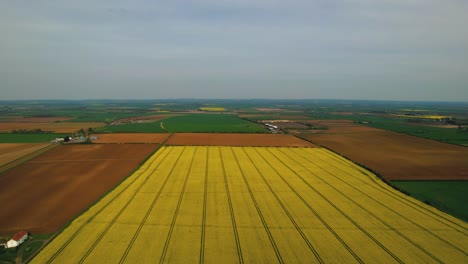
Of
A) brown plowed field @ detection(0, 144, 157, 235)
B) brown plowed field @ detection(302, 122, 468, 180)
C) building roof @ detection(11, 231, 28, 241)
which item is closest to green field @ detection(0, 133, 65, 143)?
brown plowed field @ detection(0, 144, 157, 235)

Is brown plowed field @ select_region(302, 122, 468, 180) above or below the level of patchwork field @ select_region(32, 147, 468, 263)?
above

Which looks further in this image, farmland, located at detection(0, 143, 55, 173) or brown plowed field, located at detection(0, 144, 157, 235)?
farmland, located at detection(0, 143, 55, 173)

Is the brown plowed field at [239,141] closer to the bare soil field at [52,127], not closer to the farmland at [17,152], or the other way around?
the farmland at [17,152]

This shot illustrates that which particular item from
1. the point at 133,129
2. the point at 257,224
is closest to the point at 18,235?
the point at 257,224

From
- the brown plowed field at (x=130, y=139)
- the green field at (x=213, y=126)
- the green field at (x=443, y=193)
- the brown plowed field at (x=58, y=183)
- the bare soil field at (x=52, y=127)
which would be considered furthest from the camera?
the green field at (x=213, y=126)

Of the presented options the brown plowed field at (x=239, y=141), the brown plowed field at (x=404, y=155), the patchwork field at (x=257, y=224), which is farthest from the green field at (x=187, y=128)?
the patchwork field at (x=257, y=224)

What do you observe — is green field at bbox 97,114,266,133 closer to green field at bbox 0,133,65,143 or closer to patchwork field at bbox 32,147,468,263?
green field at bbox 0,133,65,143
